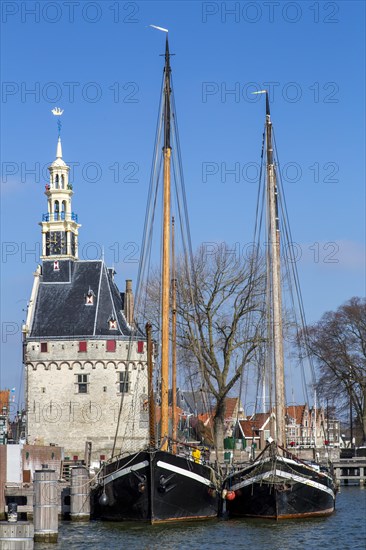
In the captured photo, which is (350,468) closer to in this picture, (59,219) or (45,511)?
(59,219)

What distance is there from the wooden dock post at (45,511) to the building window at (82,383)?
33.3 meters

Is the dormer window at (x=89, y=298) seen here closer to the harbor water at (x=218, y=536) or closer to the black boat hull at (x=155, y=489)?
the harbor water at (x=218, y=536)

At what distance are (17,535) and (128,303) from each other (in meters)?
46.2

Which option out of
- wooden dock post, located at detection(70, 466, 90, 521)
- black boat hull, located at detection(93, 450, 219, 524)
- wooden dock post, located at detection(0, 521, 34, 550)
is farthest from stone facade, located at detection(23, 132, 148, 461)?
wooden dock post, located at detection(0, 521, 34, 550)

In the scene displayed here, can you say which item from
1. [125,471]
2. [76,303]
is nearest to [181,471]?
[125,471]

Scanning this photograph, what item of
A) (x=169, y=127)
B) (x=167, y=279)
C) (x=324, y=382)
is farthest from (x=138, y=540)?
(x=324, y=382)

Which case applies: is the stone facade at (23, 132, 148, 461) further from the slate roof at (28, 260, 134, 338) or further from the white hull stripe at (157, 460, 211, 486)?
the white hull stripe at (157, 460, 211, 486)

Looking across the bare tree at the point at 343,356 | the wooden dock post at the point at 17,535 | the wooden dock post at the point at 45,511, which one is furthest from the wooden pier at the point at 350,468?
the wooden dock post at the point at 17,535

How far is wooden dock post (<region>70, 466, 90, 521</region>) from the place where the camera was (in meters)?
36.9

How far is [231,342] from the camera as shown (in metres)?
59.2

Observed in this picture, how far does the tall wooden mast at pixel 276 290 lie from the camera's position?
131ft

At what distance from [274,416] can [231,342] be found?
Answer: 18816 millimetres

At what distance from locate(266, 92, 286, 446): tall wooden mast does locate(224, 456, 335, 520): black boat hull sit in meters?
2.92

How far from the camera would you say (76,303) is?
6650 centimetres
